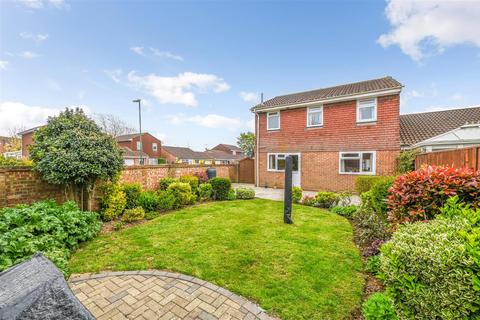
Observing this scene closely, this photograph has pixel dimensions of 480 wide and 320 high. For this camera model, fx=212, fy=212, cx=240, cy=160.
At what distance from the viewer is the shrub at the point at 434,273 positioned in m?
1.61

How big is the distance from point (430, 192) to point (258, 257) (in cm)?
279

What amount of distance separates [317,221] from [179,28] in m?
9.52

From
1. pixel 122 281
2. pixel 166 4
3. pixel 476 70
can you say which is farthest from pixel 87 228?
pixel 476 70

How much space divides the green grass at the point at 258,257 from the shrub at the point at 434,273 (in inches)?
36.6

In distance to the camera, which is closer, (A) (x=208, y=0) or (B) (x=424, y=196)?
(B) (x=424, y=196)

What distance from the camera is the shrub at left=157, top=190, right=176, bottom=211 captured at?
729 centimetres

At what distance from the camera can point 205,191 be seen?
935cm

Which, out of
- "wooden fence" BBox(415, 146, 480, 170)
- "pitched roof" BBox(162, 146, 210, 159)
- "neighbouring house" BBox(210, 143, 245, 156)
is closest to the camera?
"wooden fence" BBox(415, 146, 480, 170)

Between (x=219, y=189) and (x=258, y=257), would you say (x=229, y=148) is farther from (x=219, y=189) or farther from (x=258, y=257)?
(x=258, y=257)

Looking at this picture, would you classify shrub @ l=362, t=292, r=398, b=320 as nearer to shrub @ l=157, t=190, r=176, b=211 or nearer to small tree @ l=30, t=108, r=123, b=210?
small tree @ l=30, t=108, r=123, b=210

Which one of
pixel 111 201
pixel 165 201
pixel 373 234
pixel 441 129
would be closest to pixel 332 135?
pixel 441 129

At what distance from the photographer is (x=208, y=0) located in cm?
805

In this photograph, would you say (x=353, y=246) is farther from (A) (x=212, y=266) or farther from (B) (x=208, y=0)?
(B) (x=208, y=0)

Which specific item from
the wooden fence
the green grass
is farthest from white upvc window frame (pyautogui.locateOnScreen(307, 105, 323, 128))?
the green grass
